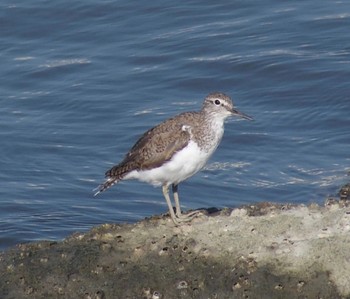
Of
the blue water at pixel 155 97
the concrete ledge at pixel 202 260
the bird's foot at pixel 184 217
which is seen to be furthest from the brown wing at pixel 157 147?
the blue water at pixel 155 97

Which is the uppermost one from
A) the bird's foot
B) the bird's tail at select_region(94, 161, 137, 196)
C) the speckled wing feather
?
the speckled wing feather

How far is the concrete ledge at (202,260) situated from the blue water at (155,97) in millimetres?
3402

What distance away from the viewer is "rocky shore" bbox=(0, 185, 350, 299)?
277 inches

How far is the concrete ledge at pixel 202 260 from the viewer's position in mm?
7047

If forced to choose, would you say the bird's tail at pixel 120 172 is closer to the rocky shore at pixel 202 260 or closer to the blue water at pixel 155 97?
the rocky shore at pixel 202 260

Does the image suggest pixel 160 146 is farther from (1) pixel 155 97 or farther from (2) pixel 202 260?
(1) pixel 155 97

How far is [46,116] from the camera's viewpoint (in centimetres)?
1379

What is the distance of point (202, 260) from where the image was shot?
291 inches

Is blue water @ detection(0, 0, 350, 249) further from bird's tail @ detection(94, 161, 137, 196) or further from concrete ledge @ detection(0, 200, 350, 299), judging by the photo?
concrete ledge @ detection(0, 200, 350, 299)

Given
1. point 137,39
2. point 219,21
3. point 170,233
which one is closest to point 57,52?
point 137,39

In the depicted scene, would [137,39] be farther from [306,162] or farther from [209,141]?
[209,141]

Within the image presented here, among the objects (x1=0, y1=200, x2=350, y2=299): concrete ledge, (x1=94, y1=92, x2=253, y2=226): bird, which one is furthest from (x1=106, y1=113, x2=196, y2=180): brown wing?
(x1=0, y1=200, x2=350, y2=299): concrete ledge

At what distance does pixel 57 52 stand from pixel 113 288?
8741 mm

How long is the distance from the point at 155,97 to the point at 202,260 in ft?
22.8
